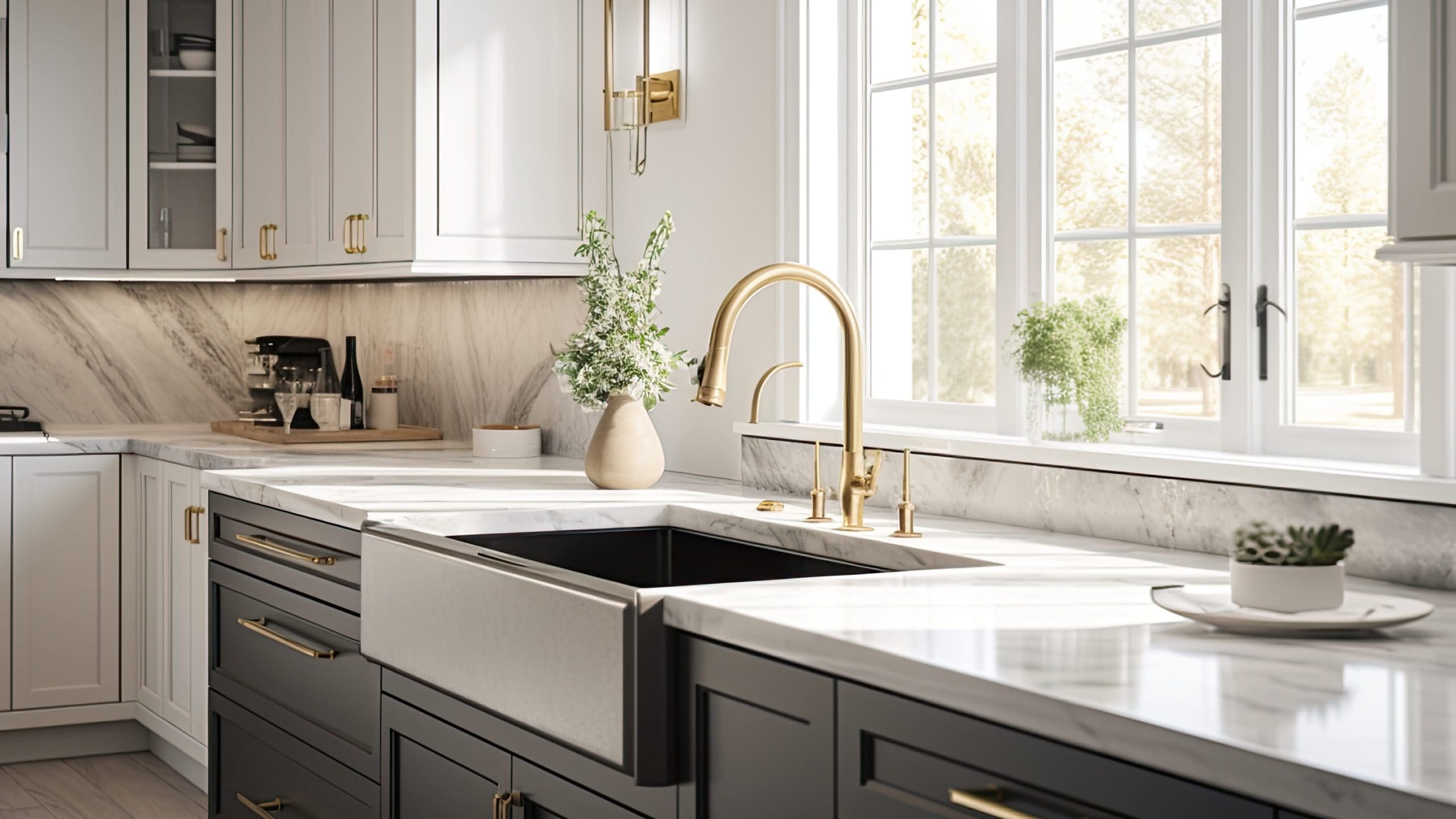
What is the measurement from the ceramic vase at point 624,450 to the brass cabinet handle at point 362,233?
1051 millimetres

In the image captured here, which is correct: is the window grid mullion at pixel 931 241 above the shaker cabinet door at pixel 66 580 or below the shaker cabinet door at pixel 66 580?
above

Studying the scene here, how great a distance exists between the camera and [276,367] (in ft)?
14.5

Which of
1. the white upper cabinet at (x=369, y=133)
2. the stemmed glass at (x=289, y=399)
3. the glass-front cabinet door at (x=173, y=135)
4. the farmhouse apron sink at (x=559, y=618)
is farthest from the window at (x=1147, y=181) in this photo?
the glass-front cabinet door at (x=173, y=135)

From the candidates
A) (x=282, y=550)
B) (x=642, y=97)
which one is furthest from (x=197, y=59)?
(x=282, y=550)

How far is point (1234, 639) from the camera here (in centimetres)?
142

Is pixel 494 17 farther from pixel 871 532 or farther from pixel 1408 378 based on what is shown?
pixel 1408 378

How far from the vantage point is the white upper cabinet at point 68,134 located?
439 cm

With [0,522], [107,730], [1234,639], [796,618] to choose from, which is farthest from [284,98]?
[1234,639]

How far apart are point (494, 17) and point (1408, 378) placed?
2229 mm

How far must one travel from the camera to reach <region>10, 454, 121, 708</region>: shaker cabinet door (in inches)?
162

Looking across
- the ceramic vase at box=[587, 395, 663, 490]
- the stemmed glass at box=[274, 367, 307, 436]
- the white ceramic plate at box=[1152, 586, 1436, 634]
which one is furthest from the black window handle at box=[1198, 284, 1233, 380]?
the stemmed glass at box=[274, 367, 307, 436]

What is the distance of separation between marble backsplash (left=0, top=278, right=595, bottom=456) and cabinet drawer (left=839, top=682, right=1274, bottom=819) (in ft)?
8.69

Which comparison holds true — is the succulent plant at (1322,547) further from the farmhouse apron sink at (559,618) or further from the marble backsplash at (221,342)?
the marble backsplash at (221,342)

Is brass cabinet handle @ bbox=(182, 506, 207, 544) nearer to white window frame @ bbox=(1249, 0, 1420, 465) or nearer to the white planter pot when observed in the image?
white window frame @ bbox=(1249, 0, 1420, 465)
